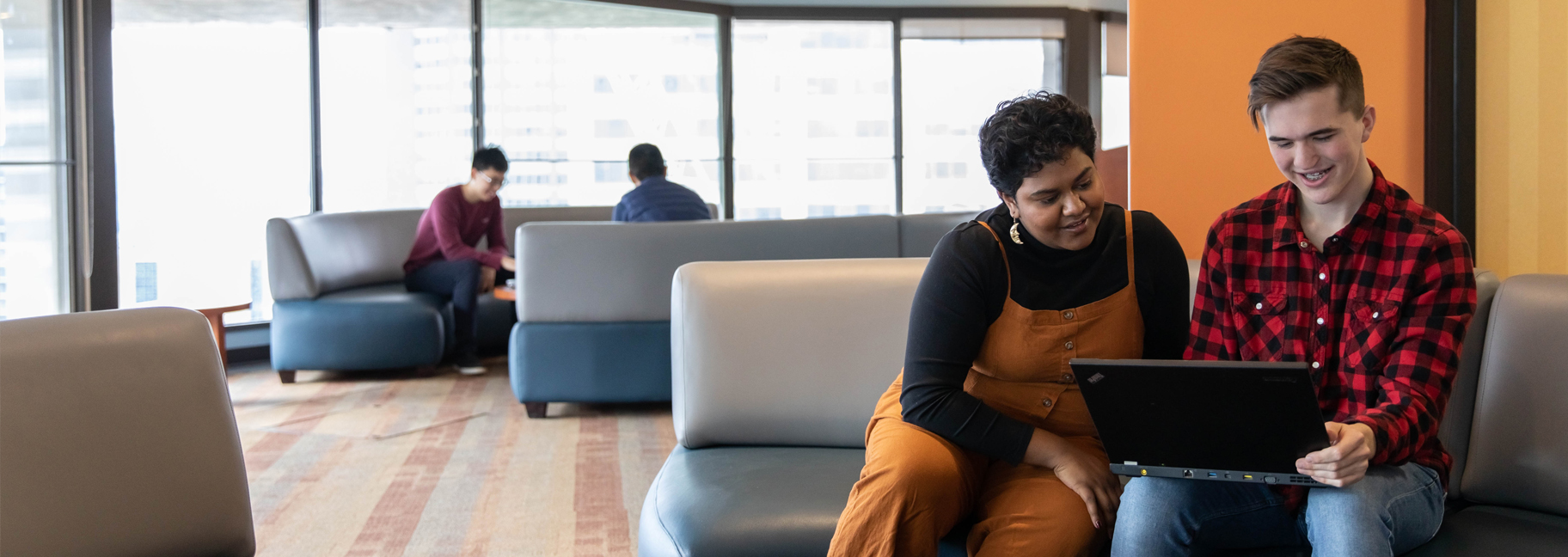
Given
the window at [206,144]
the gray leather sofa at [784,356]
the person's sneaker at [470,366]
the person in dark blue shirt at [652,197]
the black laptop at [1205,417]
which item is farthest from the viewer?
the window at [206,144]

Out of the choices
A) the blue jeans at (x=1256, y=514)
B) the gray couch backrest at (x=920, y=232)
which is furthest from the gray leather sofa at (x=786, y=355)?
the gray couch backrest at (x=920, y=232)

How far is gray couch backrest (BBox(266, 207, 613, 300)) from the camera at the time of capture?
492 cm

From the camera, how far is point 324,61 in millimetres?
5910

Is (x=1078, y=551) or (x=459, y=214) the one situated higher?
(x=459, y=214)

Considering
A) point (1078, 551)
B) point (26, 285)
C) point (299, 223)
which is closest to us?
point (1078, 551)

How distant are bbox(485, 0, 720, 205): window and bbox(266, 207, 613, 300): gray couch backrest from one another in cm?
82

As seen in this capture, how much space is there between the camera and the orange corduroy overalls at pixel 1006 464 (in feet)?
4.70

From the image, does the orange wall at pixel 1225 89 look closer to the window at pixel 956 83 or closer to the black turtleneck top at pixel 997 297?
the black turtleneck top at pixel 997 297

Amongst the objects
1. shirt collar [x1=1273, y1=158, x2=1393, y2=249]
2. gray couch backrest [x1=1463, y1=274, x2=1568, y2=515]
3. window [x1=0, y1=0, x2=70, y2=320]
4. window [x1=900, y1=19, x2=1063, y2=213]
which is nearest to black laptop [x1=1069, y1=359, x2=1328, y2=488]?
shirt collar [x1=1273, y1=158, x2=1393, y2=249]

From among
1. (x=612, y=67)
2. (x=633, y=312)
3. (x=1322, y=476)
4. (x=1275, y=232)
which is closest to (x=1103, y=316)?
(x=1275, y=232)

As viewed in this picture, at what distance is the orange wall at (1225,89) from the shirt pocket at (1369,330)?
3.21 ft

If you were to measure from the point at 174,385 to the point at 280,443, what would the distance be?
2.73m

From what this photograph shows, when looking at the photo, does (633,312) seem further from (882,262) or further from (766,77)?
(766,77)

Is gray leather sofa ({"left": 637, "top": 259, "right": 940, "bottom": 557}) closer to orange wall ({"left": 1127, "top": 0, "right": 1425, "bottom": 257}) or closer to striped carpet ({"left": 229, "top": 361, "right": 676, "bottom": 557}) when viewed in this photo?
striped carpet ({"left": 229, "top": 361, "right": 676, "bottom": 557})
